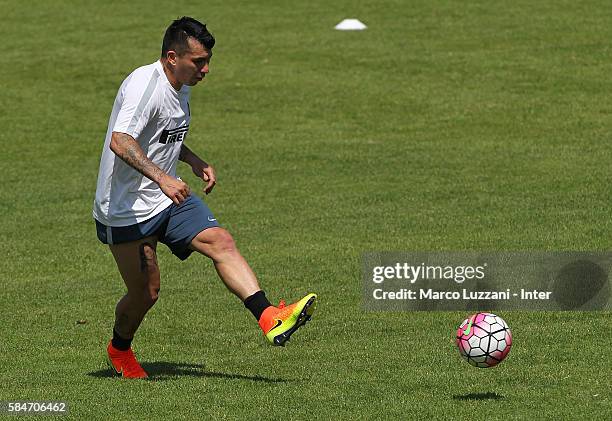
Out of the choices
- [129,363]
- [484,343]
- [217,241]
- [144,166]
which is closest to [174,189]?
[144,166]

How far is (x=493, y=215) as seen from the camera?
1591 centimetres

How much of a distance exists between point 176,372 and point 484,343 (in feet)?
8.03

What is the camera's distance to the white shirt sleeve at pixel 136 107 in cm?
932

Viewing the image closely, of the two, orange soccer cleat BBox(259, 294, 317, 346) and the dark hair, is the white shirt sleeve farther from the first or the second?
orange soccer cleat BBox(259, 294, 317, 346)

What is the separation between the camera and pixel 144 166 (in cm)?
914

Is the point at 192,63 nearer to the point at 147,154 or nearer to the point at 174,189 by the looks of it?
the point at 147,154

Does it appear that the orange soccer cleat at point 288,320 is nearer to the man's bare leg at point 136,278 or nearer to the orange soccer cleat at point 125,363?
the man's bare leg at point 136,278

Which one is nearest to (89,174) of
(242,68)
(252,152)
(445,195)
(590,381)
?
(252,152)

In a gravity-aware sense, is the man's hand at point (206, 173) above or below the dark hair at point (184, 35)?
below

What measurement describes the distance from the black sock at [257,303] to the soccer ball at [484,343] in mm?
1460

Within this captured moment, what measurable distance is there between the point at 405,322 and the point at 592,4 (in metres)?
19.8

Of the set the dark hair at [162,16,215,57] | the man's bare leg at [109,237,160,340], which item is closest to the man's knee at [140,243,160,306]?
the man's bare leg at [109,237,160,340]

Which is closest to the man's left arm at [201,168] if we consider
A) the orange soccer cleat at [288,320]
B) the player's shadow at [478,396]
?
the orange soccer cleat at [288,320]

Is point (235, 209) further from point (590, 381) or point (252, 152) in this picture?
point (590, 381)
